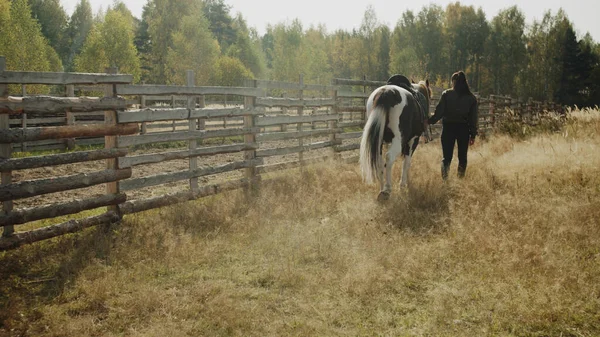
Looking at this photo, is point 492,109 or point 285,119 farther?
point 492,109

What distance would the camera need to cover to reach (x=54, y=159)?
16.5 ft

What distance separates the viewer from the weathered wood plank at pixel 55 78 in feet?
15.4

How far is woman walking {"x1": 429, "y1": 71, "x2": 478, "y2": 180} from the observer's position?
25.6ft

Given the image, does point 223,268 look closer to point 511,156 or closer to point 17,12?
point 511,156

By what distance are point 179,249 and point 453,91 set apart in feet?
18.8

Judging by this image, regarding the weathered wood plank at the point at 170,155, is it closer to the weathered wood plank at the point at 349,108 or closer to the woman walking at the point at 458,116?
the woman walking at the point at 458,116

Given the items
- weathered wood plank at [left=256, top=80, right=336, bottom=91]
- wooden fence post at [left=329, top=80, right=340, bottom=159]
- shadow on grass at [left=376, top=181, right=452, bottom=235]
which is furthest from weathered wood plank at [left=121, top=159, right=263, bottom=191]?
wooden fence post at [left=329, top=80, right=340, bottom=159]

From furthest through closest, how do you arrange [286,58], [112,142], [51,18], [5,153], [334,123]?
[286,58]
[51,18]
[334,123]
[112,142]
[5,153]

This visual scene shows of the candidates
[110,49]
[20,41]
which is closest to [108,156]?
[20,41]

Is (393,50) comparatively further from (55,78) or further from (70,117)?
(55,78)

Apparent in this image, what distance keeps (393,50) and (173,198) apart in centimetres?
5083

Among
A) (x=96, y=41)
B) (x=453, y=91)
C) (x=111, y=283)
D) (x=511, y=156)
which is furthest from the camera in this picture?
(x=96, y=41)

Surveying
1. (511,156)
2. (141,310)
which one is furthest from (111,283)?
(511,156)

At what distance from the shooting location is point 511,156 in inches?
364
